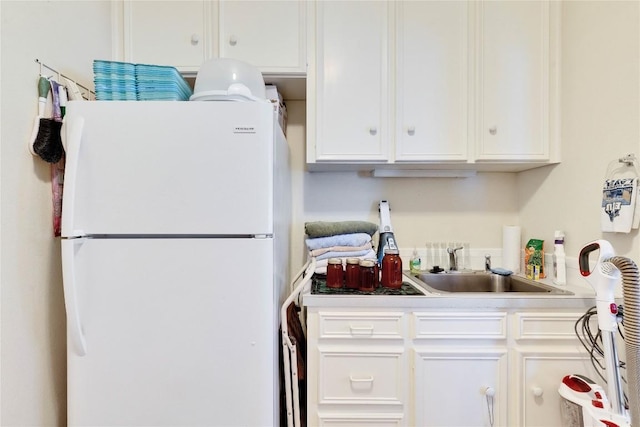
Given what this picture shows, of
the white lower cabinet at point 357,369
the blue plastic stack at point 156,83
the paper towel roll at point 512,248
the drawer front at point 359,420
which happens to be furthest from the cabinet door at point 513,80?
the blue plastic stack at point 156,83

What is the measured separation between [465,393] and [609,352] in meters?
0.51

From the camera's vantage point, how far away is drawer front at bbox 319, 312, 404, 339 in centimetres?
126

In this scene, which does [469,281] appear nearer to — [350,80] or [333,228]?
[333,228]

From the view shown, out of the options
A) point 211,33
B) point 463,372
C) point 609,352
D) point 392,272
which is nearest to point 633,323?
point 609,352

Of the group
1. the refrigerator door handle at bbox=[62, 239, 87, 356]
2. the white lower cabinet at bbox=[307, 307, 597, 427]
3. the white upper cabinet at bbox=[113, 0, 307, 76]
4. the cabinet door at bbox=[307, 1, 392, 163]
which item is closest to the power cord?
the white lower cabinet at bbox=[307, 307, 597, 427]

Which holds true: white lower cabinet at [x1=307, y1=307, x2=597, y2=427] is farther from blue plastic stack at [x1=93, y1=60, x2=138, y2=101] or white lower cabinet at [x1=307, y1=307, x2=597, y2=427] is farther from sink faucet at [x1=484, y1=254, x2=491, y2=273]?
blue plastic stack at [x1=93, y1=60, x2=138, y2=101]

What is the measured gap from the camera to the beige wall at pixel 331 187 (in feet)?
3.19

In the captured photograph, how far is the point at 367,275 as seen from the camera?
1.37 meters

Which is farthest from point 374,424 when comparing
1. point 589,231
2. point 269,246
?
point 589,231

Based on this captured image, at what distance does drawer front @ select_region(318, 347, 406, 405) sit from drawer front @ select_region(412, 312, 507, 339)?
0.43 feet

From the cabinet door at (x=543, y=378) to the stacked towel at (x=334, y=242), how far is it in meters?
0.77

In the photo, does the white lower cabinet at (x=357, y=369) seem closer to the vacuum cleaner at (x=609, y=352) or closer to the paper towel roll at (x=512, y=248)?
the vacuum cleaner at (x=609, y=352)

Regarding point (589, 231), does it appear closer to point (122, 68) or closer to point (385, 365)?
point (385, 365)

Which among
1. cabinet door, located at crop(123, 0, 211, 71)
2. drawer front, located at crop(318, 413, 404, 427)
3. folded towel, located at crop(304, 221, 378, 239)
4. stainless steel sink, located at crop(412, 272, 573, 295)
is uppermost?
cabinet door, located at crop(123, 0, 211, 71)
